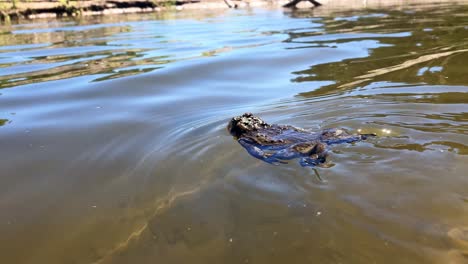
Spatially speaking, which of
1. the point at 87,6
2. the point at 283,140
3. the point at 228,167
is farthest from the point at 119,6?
the point at 228,167

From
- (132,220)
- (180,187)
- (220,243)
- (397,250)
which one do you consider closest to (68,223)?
(132,220)

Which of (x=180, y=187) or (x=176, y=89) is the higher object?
(x=176, y=89)

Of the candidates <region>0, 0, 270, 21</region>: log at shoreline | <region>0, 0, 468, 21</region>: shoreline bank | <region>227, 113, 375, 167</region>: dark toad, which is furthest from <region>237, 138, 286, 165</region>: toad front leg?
<region>0, 0, 270, 21</region>: log at shoreline

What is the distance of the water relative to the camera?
290cm

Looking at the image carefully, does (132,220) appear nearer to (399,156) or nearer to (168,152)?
(168,152)

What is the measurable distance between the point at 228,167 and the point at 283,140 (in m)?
0.73

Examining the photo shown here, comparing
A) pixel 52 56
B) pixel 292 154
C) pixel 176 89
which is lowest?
pixel 292 154

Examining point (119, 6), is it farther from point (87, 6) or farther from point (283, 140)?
point (283, 140)

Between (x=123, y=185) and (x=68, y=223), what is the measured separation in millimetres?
653

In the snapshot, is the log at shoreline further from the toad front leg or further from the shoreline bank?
the toad front leg

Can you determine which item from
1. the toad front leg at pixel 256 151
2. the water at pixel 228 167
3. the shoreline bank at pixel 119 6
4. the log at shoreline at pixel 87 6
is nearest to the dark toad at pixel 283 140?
the toad front leg at pixel 256 151

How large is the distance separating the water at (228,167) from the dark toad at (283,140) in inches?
5.0

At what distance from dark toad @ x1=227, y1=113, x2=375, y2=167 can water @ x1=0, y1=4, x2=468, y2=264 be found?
0.13m

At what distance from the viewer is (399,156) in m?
4.05
